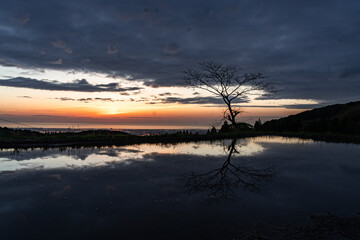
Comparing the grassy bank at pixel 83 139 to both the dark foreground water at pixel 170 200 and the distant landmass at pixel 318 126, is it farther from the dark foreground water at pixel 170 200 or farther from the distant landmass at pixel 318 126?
the dark foreground water at pixel 170 200

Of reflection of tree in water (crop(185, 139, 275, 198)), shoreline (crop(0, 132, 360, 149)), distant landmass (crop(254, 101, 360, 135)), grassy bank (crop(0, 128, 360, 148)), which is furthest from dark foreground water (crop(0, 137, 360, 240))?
distant landmass (crop(254, 101, 360, 135))

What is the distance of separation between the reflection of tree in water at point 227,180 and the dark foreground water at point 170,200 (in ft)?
0.10

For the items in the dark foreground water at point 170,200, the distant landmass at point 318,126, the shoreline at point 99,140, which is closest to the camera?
the dark foreground water at point 170,200

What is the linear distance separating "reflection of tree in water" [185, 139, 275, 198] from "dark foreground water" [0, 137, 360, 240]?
3cm

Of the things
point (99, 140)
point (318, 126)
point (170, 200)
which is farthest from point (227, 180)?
point (318, 126)

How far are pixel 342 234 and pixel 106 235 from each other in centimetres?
429

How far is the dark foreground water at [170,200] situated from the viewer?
165 inches

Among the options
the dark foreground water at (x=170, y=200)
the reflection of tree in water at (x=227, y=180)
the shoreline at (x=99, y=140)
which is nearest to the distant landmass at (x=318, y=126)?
the shoreline at (x=99, y=140)

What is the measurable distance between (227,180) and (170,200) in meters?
2.84

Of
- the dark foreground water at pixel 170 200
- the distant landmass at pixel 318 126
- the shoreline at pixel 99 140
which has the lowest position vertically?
the dark foreground water at pixel 170 200

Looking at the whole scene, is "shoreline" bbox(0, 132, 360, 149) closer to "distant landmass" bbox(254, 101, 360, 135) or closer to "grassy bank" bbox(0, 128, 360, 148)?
"grassy bank" bbox(0, 128, 360, 148)

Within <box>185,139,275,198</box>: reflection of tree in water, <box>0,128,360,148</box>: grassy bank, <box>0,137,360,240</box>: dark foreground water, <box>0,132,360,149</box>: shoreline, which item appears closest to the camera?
<box>0,137,360,240</box>: dark foreground water

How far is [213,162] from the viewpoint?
449 inches

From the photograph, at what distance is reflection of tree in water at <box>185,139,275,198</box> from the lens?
6723 millimetres
